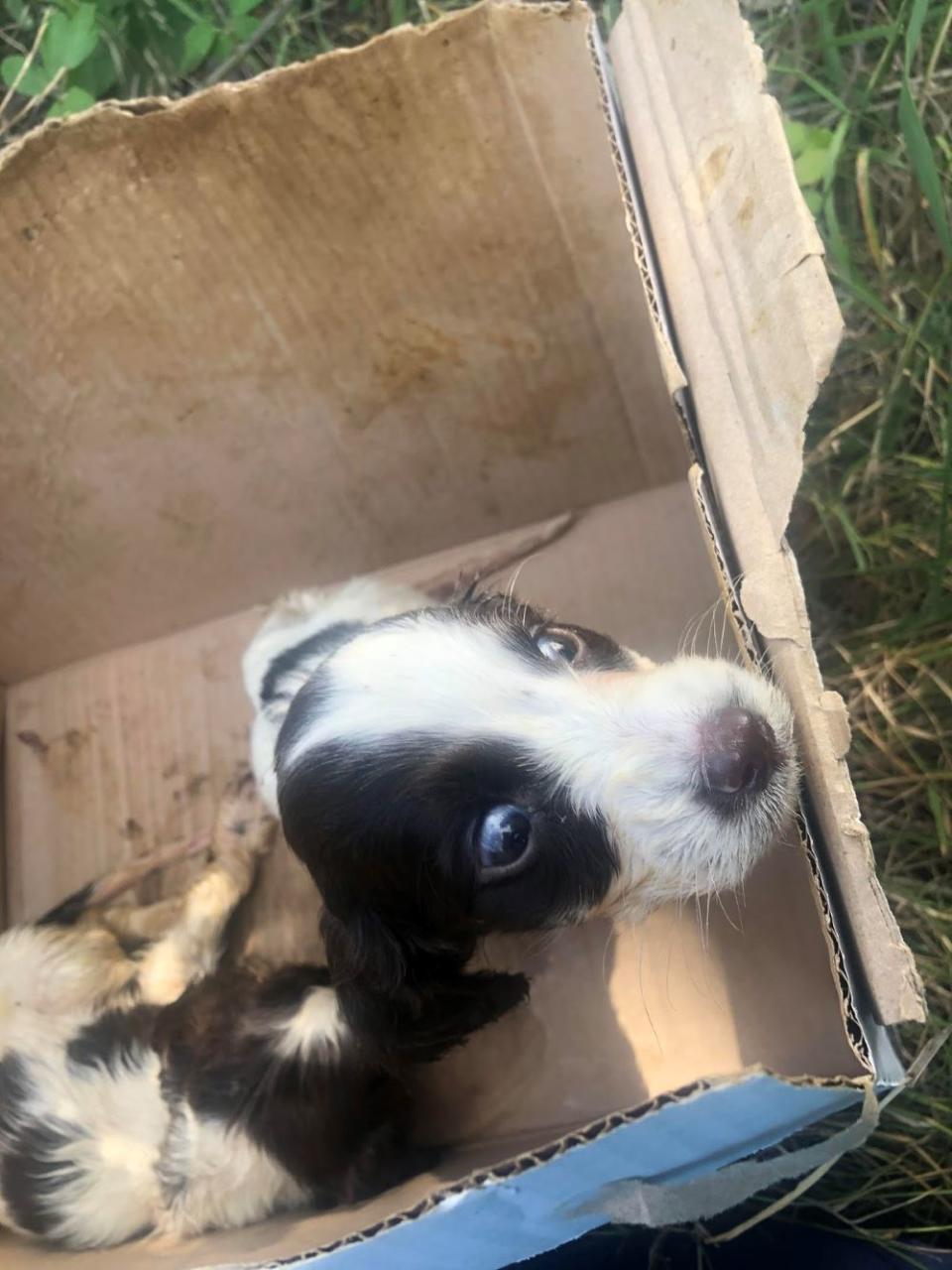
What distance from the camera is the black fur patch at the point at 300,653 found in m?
1.87

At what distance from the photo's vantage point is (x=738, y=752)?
1.34 meters

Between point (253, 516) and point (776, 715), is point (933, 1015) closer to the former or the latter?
point (776, 715)

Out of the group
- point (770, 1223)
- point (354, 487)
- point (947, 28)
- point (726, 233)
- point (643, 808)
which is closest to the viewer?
point (726, 233)

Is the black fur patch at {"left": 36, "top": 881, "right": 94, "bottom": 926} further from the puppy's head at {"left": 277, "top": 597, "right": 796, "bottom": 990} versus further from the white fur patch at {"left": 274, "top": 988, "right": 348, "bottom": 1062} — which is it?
the puppy's head at {"left": 277, "top": 597, "right": 796, "bottom": 990}

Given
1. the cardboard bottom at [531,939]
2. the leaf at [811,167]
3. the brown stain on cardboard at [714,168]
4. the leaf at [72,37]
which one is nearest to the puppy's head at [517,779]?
the cardboard bottom at [531,939]

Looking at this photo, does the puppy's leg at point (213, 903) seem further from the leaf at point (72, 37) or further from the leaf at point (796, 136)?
the leaf at point (796, 136)

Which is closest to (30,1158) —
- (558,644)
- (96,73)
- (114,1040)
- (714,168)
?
(114,1040)

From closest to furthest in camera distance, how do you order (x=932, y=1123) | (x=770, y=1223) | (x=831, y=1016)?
(x=831, y=1016)
(x=932, y=1123)
(x=770, y=1223)

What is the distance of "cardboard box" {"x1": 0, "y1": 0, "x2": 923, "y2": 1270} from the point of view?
114 centimetres

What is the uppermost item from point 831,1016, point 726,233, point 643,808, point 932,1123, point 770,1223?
point 726,233

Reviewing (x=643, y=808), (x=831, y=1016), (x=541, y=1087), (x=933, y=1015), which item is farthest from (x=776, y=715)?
(x=541, y=1087)

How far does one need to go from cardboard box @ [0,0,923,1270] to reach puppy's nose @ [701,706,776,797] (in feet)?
0.34

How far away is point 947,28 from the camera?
6.90 feet

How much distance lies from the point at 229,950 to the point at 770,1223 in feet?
3.90
